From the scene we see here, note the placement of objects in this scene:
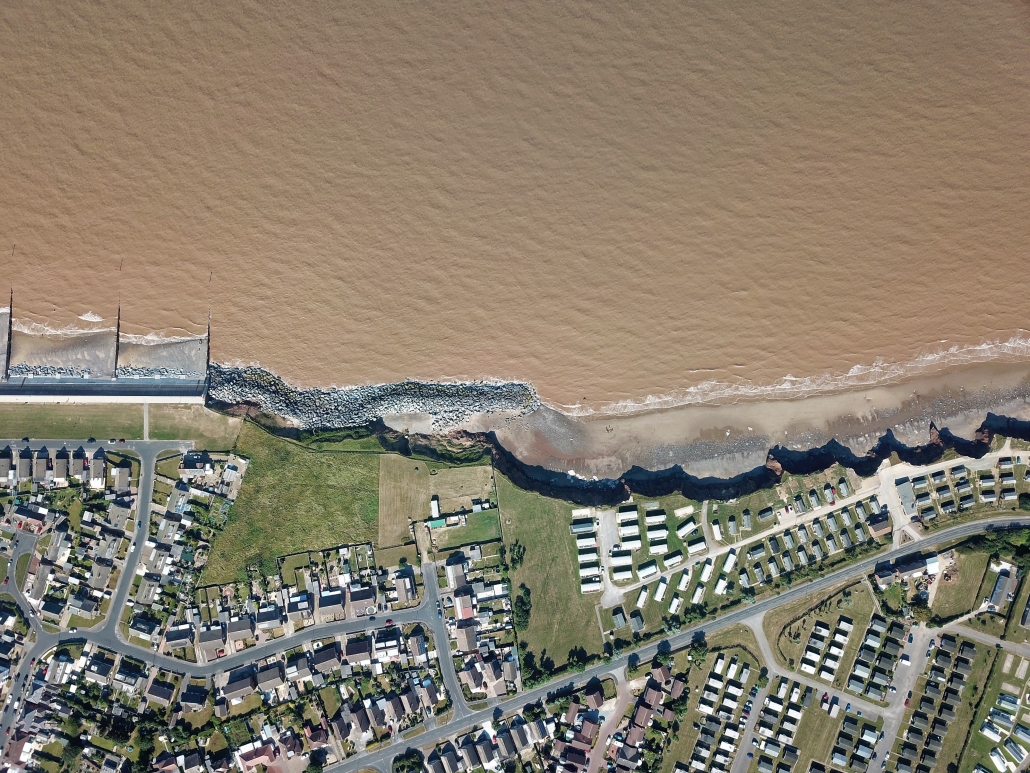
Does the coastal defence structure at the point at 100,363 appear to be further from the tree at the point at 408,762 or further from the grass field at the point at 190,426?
the tree at the point at 408,762

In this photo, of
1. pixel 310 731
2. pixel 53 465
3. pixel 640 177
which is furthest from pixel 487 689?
pixel 640 177

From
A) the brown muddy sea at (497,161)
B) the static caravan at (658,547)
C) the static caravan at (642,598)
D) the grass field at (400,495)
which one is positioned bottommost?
the static caravan at (642,598)

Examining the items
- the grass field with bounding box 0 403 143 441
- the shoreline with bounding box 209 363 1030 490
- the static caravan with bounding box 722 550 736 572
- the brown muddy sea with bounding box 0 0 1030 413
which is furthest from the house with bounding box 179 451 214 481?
the static caravan with bounding box 722 550 736 572

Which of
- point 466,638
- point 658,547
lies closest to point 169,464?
point 466,638

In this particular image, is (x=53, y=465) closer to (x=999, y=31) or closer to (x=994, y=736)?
(x=994, y=736)

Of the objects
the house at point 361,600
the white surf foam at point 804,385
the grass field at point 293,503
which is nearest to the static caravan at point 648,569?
the white surf foam at point 804,385

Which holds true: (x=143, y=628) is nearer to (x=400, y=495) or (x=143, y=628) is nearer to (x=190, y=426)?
(x=190, y=426)
